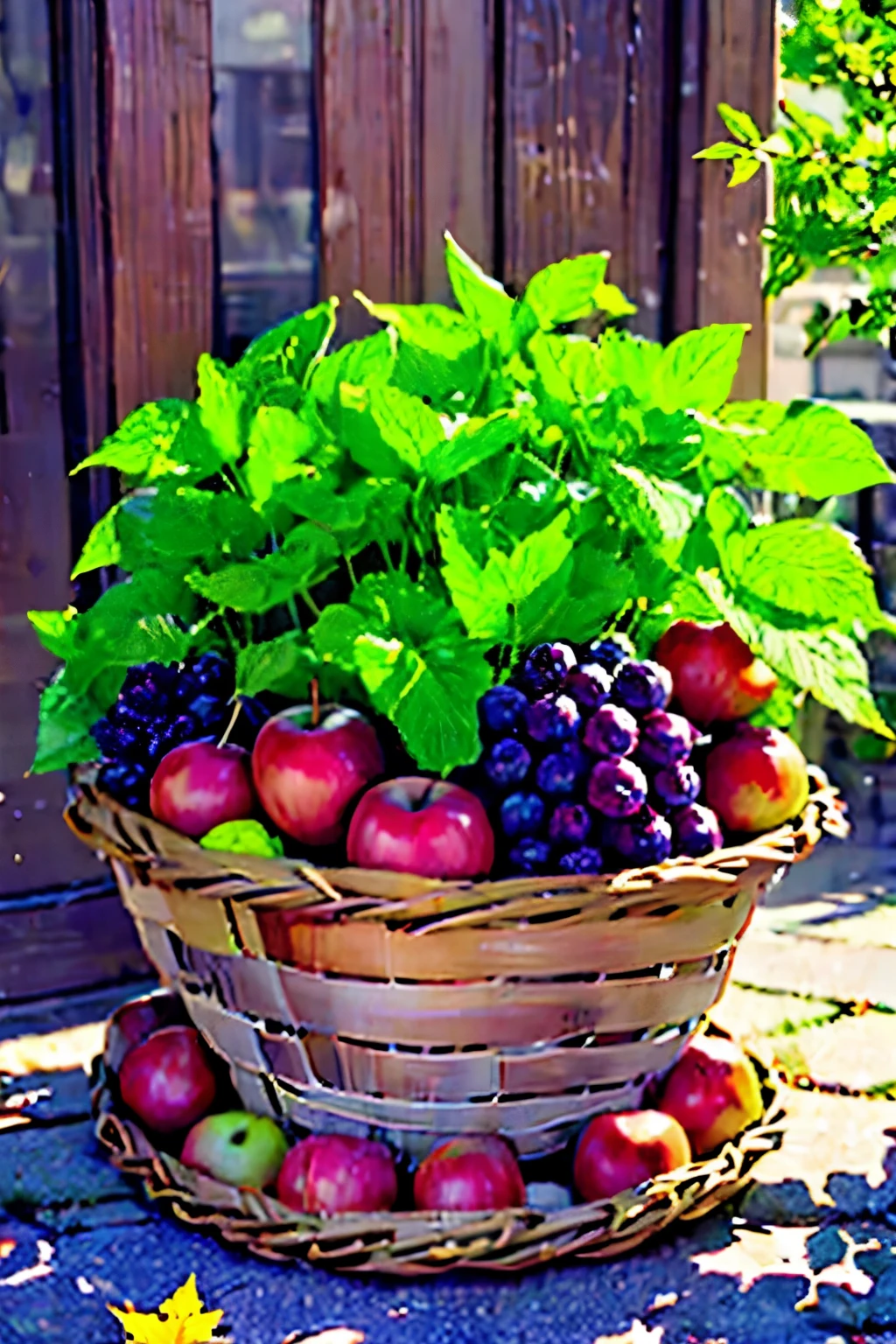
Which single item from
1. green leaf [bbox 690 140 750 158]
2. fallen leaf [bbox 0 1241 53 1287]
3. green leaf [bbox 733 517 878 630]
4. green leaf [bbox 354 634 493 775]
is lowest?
fallen leaf [bbox 0 1241 53 1287]

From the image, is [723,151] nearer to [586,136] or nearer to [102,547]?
[102,547]

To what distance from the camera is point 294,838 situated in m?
1.74

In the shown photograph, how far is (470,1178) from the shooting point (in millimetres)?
1655

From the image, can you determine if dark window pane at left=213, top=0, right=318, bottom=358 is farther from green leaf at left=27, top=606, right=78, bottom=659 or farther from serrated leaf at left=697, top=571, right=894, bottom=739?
serrated leaf at left=697, top=571, right=894, bottom=739

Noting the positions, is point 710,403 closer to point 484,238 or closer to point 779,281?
point 779,281

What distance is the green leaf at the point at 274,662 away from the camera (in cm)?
169

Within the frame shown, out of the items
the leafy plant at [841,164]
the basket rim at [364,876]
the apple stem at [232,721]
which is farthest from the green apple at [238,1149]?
the leafy plant at [841,164]

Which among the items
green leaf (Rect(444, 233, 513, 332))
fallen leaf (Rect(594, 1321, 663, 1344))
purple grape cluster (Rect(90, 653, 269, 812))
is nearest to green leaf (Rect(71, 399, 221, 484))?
purple grape cluster (Rect(90, 653, 269, 812))

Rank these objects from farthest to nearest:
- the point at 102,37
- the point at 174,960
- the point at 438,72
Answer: the point at 438,72
the point at 102,37
the point at 174,960

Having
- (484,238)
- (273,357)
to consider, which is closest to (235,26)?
(484,238)

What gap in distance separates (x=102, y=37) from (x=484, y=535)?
41.5 inches

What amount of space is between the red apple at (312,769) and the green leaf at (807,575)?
0.47 m

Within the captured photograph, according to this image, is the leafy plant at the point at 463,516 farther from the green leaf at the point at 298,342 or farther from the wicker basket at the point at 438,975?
the wicker basket at the point at 438,975

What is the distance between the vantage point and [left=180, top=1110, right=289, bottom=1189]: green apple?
5.76 ft
